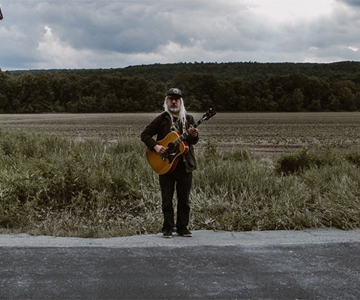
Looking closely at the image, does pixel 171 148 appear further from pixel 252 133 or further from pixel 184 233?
pixel 252 133

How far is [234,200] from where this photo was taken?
22.2 ft

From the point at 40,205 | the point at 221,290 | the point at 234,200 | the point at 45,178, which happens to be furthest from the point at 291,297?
the point at 45,178

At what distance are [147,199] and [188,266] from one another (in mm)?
2699

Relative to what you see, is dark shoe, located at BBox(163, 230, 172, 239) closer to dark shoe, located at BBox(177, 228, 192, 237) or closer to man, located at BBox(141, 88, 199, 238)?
man, located at BBox(141, 88, 199, 238)

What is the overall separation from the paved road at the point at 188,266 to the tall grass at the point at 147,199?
46cm

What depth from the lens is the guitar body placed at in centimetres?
530

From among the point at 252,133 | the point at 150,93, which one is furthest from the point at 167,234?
the point at 150,93

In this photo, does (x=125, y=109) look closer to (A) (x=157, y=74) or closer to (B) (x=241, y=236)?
(A) (x=157, y=74)

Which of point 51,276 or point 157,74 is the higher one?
point 157,74

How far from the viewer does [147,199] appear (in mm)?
6980

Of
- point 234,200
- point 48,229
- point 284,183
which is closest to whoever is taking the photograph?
point 48,229

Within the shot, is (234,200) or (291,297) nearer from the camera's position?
(291,297)

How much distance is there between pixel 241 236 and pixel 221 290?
1630mm

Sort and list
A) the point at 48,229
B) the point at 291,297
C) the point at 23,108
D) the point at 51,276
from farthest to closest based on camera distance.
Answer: the point at 23,108 → the point at 48,229 → the point at 51,276 → the point at 291,297
